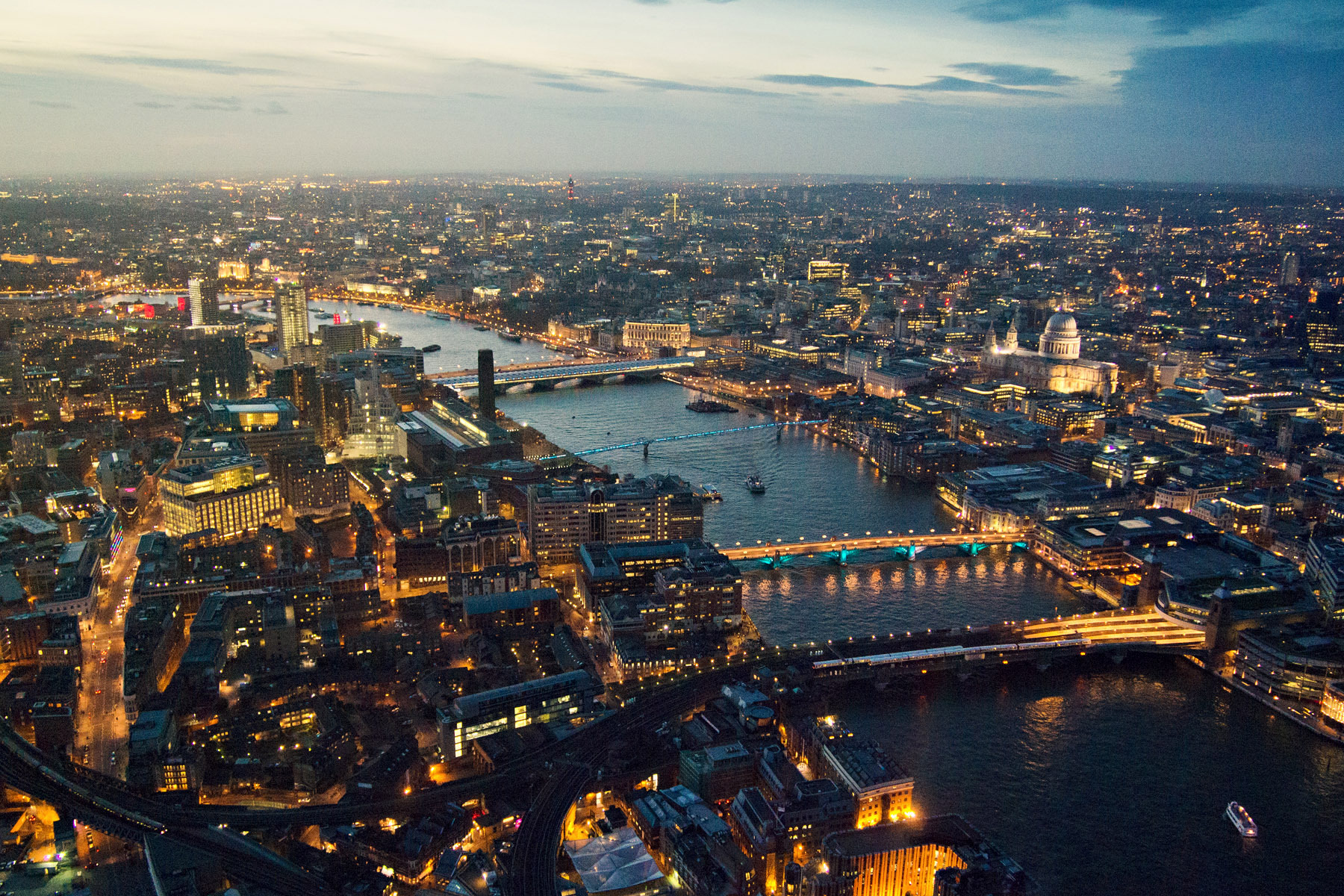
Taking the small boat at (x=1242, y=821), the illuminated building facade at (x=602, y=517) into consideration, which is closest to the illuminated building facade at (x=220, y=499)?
the illuminated building facade at (x=602, y=517)

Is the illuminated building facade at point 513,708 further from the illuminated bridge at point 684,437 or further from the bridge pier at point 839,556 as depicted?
the illuminated bridge at point 684,437

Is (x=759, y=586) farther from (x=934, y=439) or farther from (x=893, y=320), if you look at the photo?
(x=893, y=320)

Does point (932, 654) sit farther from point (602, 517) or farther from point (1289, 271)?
point (1289, 271)

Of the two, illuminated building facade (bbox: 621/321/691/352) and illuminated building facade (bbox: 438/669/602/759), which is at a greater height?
illuminated building facade (bbox: 621/321/691/352)

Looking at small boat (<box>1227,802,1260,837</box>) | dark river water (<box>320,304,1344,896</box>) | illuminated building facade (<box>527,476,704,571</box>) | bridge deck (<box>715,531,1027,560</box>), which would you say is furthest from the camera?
illuminated building facade (<box>527,476,704,571</box>)

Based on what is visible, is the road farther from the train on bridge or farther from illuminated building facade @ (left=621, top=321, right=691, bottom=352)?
illuminated building facade @ (left=621, top=321, right=691, bottom=352)

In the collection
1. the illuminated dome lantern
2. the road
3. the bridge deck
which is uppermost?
the illuminated dome lantern

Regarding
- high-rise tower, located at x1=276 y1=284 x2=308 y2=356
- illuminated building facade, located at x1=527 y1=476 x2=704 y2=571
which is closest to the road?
illuminated building facade, located at x1=527 y1=476 x2=704 y2=571
